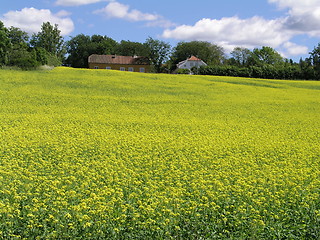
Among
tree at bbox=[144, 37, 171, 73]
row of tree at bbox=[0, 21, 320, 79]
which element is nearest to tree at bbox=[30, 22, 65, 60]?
row of tree at bbox=[0, 21, 320, 79]

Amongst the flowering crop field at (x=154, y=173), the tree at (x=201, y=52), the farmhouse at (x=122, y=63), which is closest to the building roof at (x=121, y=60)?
the farmhouse at (x=122, y=63)

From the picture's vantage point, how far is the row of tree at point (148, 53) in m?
43.4

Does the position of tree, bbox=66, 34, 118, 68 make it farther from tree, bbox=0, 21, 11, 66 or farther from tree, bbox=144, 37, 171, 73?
tree, bbox=0, 21, 11, 66

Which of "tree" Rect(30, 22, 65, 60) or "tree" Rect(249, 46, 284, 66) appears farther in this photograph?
A: "tree" Rect(249, 46, 284, 66)

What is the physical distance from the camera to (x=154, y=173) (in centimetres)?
935

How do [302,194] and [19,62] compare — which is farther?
[19,62]

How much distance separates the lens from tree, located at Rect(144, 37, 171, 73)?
84.1 metres

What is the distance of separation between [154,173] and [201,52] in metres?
98.0

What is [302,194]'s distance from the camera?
320 inches

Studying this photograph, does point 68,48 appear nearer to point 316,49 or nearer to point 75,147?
point 316,49

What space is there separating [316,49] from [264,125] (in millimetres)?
65332

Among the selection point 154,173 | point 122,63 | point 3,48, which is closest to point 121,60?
point 122,63

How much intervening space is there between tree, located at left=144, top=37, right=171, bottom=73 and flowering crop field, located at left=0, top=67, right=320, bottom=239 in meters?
63.3

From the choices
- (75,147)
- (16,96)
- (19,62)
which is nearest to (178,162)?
(75,147)
